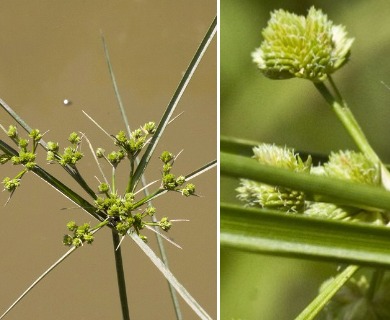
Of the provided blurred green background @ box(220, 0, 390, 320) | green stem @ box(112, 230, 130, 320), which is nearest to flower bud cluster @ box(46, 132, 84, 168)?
green stem @ box(112, 230, 130, 320)

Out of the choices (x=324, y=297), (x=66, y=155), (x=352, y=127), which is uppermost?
(x=66, y=155)

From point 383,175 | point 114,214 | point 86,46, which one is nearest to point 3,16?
point 86,46

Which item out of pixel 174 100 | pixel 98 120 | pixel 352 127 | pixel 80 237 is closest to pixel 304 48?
pixel 352 127

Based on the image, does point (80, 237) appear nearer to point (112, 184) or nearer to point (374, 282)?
point (112, 184)

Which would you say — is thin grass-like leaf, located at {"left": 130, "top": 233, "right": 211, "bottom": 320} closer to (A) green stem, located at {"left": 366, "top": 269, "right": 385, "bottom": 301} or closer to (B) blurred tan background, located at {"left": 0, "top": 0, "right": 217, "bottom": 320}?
(A) green stem, located at {"left": 366, "top": 269, "right": 385, "bottom": 301}

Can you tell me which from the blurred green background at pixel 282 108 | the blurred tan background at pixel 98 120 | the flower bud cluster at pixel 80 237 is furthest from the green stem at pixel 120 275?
the blurred tan background at pixel 98 120

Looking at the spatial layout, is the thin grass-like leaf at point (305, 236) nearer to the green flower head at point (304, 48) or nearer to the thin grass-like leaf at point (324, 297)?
the thin grass-like leaf at point (324, 297)
